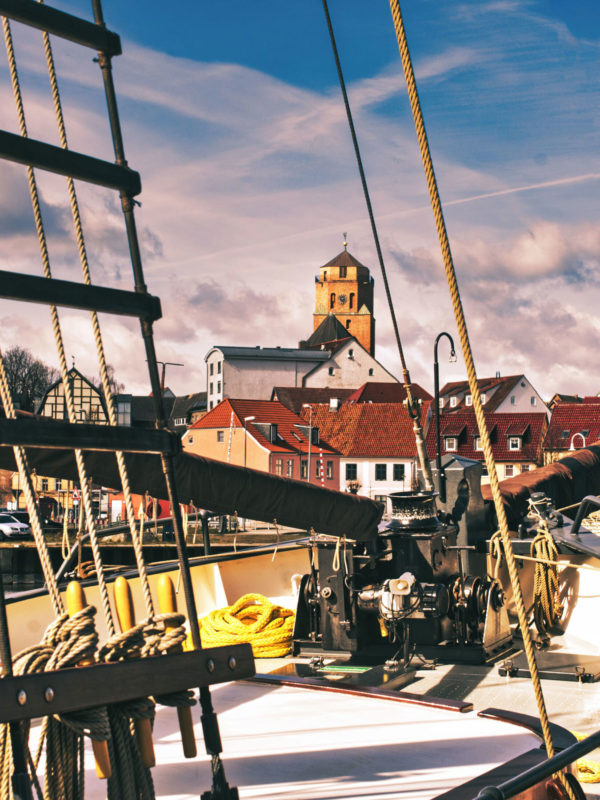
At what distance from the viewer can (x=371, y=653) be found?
6.82m

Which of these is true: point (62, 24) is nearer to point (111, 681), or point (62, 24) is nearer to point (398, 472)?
point (111, 681)

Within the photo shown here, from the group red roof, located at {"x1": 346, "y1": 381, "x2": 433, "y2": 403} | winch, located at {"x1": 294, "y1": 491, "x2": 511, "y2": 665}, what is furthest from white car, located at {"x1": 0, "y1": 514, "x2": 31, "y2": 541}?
red roof, located at {"x1": 346, "y1": 381, "x2": 433, "y2": 403}

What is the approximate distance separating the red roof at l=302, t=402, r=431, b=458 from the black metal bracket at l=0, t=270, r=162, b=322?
2400 inches

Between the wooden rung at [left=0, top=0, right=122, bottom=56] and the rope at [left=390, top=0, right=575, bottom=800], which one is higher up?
the wooden rung at [left=0, top=0, right=122, bottom=56]

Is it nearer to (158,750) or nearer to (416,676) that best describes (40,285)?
(158,750)

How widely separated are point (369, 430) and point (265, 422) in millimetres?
7676

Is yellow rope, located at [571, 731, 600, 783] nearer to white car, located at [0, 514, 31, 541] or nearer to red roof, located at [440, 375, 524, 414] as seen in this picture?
white car, located at [0, 514, 31, 541]

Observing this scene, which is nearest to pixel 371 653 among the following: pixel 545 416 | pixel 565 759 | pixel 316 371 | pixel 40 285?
pixel 565 759

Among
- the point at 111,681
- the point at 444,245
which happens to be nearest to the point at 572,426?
the point at 444,245

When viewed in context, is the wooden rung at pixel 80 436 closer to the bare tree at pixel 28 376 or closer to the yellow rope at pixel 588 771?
the yellow rope at pixel 588 771

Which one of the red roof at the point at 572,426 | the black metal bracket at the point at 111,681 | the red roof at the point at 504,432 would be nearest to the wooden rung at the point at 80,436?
the black metal bracket at the point at 111,681

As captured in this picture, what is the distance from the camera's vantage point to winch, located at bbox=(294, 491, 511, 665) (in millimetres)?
6785

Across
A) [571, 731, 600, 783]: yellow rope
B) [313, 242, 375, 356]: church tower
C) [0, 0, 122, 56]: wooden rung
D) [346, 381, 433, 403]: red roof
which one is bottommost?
[571, 731, 600, 783]: yellow rope

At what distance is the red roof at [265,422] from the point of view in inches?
2419
